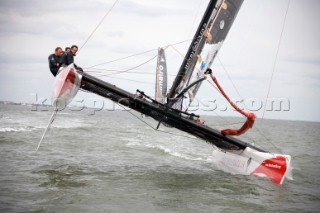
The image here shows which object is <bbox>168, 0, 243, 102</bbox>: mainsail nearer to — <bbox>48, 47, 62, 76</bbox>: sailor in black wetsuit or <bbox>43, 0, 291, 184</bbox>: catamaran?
<bbox>43, 0, 291, 184</bbox>: catamaran

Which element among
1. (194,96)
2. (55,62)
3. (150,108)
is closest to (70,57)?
(55,62)

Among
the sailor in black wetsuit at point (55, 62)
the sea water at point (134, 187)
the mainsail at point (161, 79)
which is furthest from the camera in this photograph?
the mainsail at point (161, 79)

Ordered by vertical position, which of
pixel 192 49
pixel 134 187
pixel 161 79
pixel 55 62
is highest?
pixel 192 49

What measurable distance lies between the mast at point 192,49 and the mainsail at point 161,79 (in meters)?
1.22

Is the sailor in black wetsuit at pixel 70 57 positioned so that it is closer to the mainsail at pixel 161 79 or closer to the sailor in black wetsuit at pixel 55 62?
the sailor in black wetsuit at pixel 55 62

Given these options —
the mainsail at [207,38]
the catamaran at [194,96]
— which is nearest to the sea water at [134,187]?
the catamaran at [194,96]

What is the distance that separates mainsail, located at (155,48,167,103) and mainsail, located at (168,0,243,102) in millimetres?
1088

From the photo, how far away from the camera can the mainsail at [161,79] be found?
1004 centimetres

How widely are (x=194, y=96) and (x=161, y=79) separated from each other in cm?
129

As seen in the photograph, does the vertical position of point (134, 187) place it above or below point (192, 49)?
below

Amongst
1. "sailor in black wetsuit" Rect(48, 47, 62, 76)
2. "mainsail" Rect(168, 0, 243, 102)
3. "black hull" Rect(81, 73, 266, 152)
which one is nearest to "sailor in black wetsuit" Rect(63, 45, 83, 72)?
"sailor in black wetsuit" Rect(48, 47, 62, 76)

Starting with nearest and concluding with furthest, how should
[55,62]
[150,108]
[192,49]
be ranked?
[55,62], [150,108], [192,49]

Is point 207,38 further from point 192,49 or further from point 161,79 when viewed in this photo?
point 161,79

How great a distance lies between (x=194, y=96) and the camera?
945 centimetres
